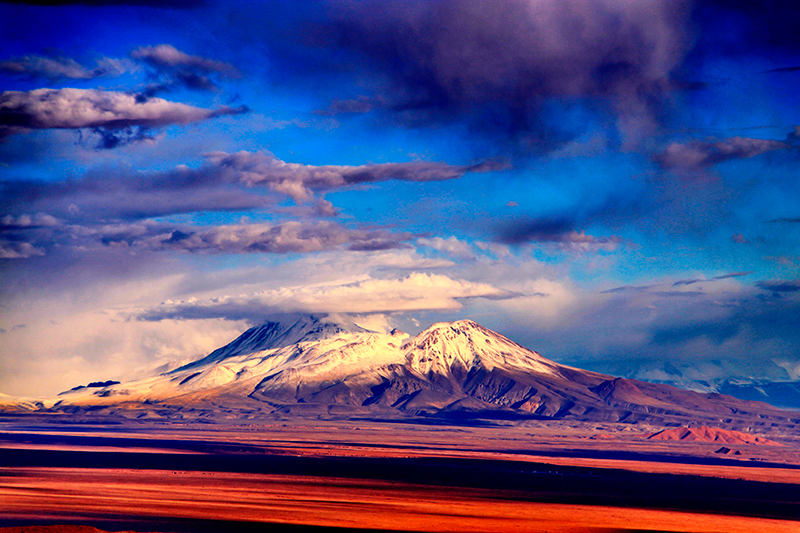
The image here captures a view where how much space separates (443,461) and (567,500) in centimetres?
7105

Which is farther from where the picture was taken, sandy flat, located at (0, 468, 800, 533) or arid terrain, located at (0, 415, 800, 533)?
sandy flat, located at (0, 468, 800, 533)

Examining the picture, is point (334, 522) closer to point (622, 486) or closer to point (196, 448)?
point (622, 486)

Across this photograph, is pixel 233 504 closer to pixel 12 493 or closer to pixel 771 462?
pixel 12 493

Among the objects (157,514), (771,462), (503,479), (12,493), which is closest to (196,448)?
(503,479)

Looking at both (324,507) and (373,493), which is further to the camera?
(373,493)

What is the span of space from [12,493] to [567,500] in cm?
6212

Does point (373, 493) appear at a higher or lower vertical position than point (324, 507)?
lower

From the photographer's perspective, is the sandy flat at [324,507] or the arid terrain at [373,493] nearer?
the arid terrain at [373,493]

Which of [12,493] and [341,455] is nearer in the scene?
[12,493]

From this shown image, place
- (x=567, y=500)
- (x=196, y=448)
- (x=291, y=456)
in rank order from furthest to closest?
1. (x=196, y=448)
2. (x=291, y=456)
3. (x=567, y=500)

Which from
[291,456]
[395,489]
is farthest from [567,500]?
[291,456]

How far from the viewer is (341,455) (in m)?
179

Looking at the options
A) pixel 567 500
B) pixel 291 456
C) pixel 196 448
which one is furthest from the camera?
pixel 196 448

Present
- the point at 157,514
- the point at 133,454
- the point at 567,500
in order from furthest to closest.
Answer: the point at 133,454 < the point at 567,500 < the point at 157,514
